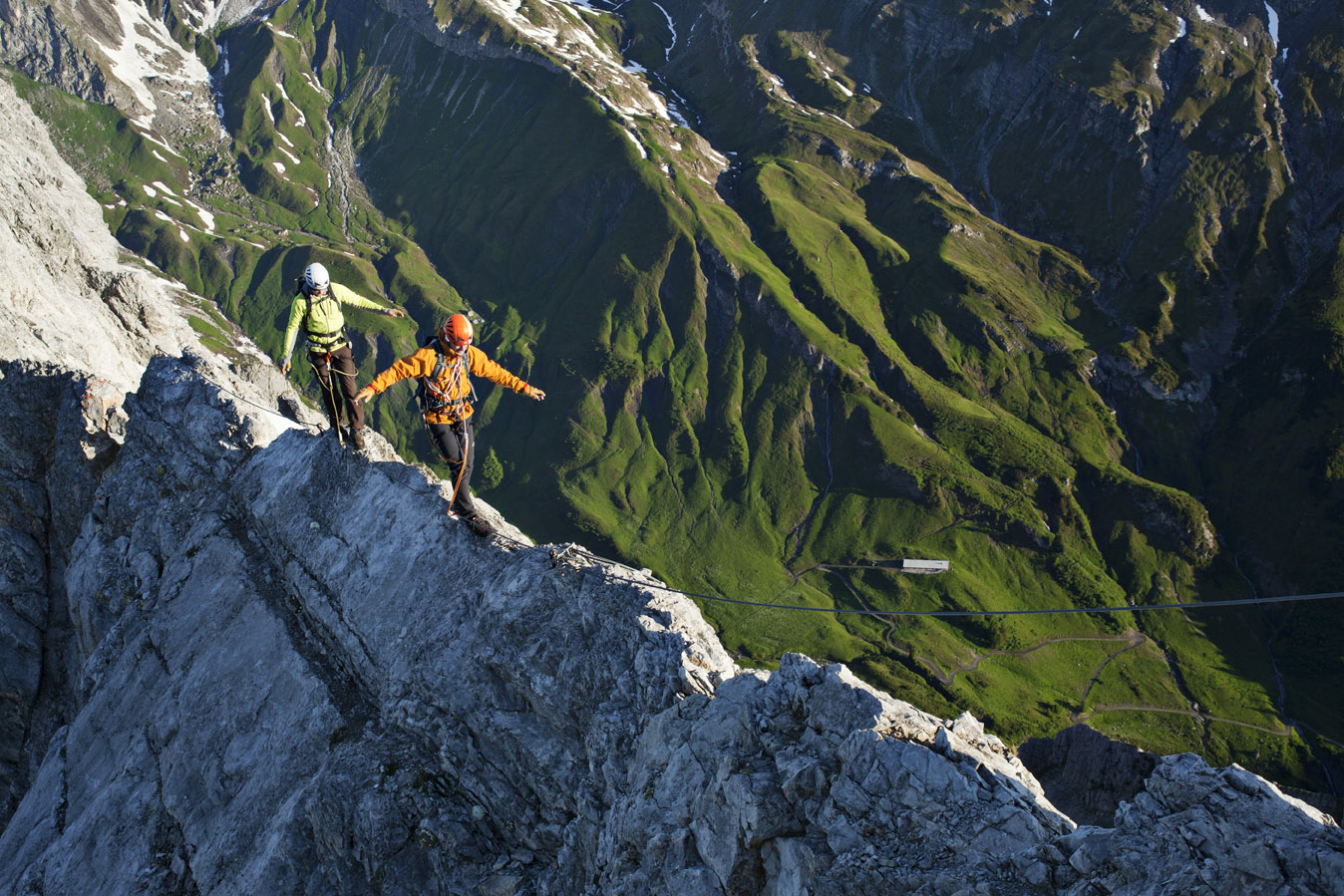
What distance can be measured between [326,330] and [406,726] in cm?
1260

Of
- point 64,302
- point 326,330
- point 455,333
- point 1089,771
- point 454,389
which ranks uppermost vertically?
point 455,333

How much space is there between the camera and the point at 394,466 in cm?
2642

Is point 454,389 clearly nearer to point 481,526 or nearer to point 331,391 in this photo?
point 481,526

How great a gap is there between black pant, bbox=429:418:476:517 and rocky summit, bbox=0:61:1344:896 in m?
0.84

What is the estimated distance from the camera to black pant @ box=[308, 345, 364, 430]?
979 inches

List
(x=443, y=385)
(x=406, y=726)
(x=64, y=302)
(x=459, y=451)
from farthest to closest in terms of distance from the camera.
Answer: (x=64, y=302) → (x=459, y=451) → (x=443, y=385) → (x=406, y=726)

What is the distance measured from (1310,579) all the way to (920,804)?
219 meters

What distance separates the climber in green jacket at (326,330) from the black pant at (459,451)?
2.89 metres

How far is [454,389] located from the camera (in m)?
21.9

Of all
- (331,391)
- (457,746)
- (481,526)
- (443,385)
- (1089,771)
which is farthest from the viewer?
(1089,771)

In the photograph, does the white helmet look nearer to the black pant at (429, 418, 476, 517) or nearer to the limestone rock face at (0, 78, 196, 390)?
the black pant at (429, 418, 476, 517)

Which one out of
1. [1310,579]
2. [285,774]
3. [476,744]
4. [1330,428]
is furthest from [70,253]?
A: [1330,428]

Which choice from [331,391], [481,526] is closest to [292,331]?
[331,391]

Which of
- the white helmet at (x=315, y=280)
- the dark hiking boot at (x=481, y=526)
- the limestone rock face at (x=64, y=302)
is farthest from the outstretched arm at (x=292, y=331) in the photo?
the limestone rock face at (x=64, y=302)
